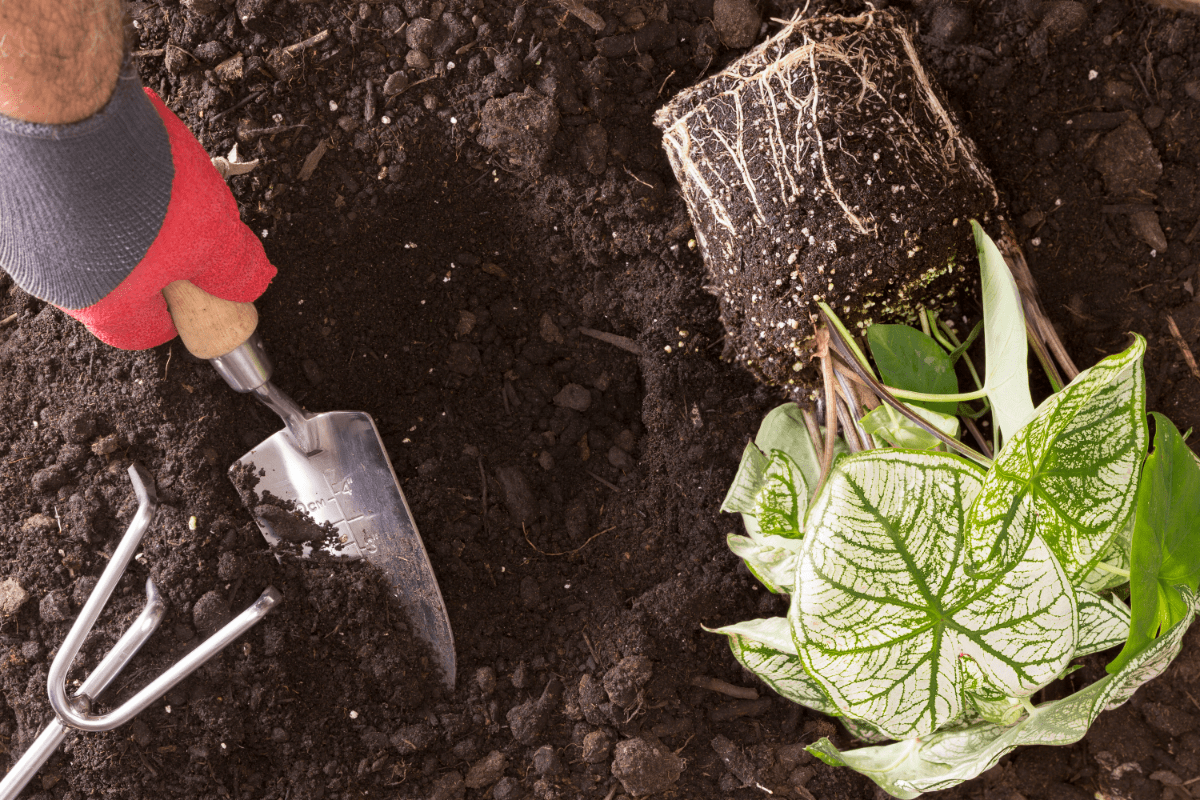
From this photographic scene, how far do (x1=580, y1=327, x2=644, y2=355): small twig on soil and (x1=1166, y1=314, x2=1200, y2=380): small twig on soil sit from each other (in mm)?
846

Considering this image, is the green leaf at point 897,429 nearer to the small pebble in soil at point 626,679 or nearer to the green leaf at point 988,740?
the green leaf at point 988,740

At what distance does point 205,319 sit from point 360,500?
0.38 metres

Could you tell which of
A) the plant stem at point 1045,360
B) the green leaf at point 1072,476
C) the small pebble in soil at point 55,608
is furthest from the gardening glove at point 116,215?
the plant stem at point 1045,360

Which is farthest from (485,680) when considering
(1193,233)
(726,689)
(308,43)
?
(1193,233)

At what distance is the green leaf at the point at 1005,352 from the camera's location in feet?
2.97

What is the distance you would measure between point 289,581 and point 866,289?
104 cm

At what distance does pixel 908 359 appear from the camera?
105 cm

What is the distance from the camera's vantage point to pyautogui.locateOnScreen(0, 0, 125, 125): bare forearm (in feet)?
2.61

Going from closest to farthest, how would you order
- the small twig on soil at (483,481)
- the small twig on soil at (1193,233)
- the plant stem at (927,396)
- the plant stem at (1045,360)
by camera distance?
the plant stem at (927,396), the plant stem at (1045,360), the small twig on soil at (1193,233), the small twig on soil at (483,481)

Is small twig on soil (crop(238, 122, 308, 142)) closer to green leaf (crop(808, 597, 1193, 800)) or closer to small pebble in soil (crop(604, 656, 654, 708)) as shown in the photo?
small pebble in soil (crop(604, 656, 654, 708))

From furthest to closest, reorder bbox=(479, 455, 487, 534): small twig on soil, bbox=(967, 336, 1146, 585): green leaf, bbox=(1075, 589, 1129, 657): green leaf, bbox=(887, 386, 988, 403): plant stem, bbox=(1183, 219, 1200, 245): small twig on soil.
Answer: bbox=(479, 455, 487, 534): small twig on soil
bbox=(1183, 219, 1200, 245): small twig on soil
bbox=(887, 386, 988, 403): plant stem
bbox=(1075, 589, 1129, 657): green leaf
bbox=(967, 336, 1146, 585): green leaf

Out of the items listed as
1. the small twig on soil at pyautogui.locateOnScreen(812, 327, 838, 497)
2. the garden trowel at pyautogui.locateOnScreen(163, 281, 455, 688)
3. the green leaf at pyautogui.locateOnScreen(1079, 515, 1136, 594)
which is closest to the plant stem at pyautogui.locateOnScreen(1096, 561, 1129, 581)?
the green leaf at pyautogui.locateOnScreen(1079, 515, 1136, 594)

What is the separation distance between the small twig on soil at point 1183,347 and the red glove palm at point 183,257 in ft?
4.65

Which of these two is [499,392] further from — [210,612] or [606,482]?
[210,612]
